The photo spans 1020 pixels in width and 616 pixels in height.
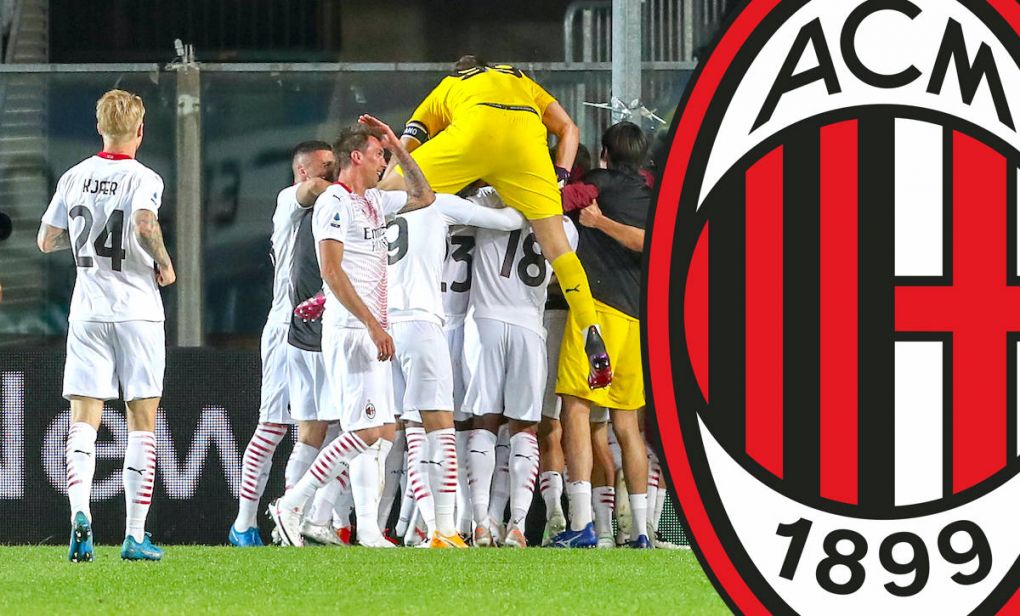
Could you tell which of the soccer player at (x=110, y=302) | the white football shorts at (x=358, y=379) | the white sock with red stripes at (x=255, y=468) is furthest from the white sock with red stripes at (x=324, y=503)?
the soccer player at (x=110, y=302)

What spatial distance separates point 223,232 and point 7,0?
5738 millimetres

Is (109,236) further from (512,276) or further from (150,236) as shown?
(512,276)

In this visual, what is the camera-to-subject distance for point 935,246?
6.86 ft

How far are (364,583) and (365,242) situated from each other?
182 centimetres

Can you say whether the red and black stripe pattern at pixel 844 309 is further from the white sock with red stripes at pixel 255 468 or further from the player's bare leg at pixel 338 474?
the white sock with red stripes at pixel 255 468

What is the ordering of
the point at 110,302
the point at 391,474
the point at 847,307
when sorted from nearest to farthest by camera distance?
the point at 847,307 → the point at 110,302 → the point at 391,474

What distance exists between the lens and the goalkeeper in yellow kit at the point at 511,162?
268 inches

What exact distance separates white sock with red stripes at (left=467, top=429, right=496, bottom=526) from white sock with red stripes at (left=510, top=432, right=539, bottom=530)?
100 millimetres

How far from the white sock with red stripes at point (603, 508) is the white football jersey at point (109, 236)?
2.32 m

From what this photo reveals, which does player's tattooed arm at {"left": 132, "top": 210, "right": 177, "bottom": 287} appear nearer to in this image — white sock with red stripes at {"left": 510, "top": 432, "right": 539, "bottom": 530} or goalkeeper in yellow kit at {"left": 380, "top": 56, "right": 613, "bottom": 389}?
goalkeeper in yellow kit at {"left": 380, "top": 56, "right": 613, "bottom": 389}

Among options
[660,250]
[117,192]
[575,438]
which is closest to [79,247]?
[117,192]

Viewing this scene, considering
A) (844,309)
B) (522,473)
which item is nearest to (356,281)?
(522,473)

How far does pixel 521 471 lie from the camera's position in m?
7.11

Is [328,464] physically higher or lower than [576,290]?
A: lower
